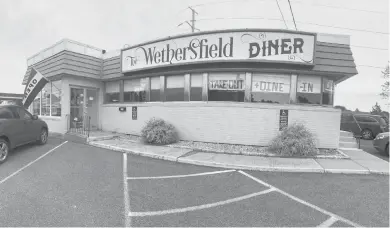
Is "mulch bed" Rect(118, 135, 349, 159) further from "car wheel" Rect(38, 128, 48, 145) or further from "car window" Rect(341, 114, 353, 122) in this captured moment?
"car window" Rect(341, 114, 353, 122)

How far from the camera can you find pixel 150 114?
9531 mm

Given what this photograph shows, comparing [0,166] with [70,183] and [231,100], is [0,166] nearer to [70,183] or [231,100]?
[70,183]

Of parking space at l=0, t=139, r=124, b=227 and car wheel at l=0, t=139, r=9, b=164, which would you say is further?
car wheel at l=0, t=139, r=9, b=164

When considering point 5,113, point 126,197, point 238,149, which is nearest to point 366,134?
point 238,149

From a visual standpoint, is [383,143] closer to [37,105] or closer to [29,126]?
[29,126]

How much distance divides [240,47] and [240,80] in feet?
4.42

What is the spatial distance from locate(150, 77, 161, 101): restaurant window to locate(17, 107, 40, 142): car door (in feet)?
15.9

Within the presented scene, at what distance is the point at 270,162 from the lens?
588cm

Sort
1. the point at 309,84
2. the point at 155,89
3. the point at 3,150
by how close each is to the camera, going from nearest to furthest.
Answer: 1. the point at 3,150
2. the point at 309,84
3. the point at 155,89

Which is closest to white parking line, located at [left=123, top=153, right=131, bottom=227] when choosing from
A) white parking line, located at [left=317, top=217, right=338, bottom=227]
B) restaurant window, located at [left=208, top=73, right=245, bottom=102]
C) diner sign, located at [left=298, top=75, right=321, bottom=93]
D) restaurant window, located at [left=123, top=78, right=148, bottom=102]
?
white parking line, located at [left=317, top=217, right=338, bottom=227]

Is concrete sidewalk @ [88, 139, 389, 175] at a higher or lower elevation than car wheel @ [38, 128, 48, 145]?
lower

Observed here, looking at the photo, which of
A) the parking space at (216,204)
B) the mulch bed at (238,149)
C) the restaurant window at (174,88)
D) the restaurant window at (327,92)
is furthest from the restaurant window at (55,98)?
the restaurant window at (327,92)

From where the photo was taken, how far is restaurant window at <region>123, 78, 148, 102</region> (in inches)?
392

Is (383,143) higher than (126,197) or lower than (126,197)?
higher
